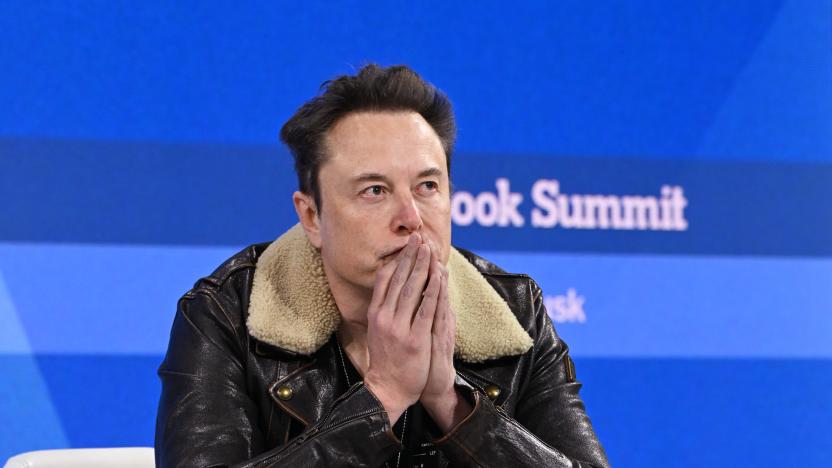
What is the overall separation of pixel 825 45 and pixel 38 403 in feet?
10.5

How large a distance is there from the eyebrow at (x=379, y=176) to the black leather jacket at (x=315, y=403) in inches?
15.2

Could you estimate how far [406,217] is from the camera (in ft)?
6.58

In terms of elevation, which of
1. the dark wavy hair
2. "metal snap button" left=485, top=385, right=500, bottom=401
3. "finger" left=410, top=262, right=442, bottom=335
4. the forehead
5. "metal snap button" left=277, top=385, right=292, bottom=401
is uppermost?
the dark wavy hair

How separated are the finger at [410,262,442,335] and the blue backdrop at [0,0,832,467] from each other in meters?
1.69

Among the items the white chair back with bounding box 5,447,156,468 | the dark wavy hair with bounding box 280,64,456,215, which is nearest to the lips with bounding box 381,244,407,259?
the dark wavy hair with bounding box 280,64,456,215

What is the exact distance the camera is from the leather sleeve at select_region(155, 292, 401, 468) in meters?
1.87

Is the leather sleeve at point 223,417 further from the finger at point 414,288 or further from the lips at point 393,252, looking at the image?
the lips at point 393,252

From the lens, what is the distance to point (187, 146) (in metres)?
3.54

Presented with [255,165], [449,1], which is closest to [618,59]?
[449,1]

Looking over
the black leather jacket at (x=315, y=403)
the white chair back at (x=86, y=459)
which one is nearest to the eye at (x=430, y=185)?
the black leather jacket at (x=315, y=403)

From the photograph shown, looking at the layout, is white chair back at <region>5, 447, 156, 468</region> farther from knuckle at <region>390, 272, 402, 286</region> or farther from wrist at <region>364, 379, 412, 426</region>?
knuckle at <region>390, 272, 402, 286</region>

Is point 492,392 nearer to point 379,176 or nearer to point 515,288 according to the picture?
point 515,288

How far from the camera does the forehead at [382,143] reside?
2061 millimetres

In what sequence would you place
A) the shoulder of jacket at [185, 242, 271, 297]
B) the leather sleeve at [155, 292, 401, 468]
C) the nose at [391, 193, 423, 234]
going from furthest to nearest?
the shoulder of jacket at [185, 242, 271, 297] < the nose at [391, 193, 423, 234] < the leather sleeve at [155, 292, 401, 468]
